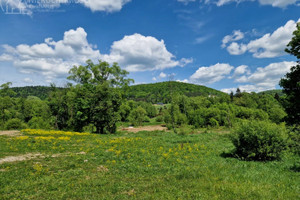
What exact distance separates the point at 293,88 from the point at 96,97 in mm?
30262

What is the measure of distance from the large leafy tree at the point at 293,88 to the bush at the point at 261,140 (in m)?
7.59

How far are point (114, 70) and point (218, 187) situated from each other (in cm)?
3548

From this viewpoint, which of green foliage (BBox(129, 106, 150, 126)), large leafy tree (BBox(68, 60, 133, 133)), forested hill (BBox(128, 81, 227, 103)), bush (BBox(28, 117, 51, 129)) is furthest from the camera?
forested hill (BBox(128, 81, 227, 103))

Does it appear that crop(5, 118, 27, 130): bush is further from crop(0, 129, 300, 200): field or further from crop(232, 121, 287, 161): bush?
crop(232, 121, 287, 161): bush

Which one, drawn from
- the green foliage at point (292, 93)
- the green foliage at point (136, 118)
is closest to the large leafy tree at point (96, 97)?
the green foliage at point (292, 93)

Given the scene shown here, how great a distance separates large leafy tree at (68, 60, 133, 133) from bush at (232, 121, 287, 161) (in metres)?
23.9

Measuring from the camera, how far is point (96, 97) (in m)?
31.8

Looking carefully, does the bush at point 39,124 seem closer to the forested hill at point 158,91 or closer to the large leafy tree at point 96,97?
the large leafy tree at point 96,97

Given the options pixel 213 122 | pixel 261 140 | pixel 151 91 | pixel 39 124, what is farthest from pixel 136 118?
pixel 151 91

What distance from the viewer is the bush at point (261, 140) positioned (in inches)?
458

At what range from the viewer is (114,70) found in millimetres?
38562

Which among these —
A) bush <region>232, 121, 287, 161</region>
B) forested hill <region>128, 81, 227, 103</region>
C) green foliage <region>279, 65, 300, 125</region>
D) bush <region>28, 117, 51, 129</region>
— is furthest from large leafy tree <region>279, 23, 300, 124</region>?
forested hill <region>128, 81, 227, 103</region>

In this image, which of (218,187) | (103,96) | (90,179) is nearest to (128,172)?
(90,179)

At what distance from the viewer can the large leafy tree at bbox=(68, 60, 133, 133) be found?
31641mm
